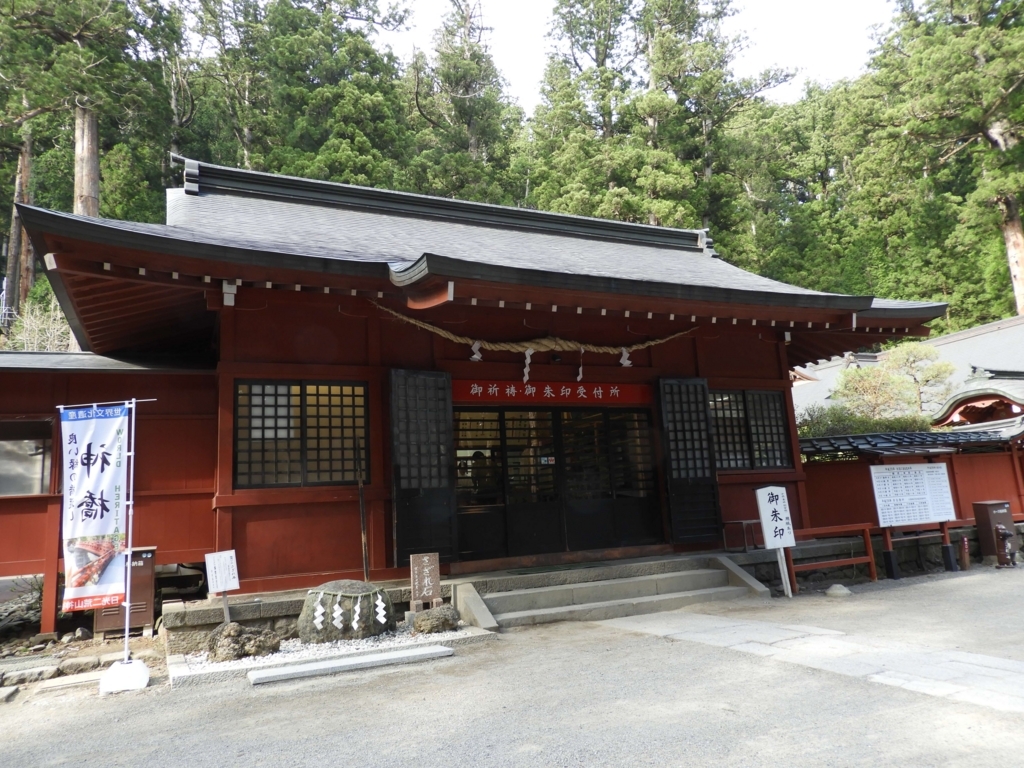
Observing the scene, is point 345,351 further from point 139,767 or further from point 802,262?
point 802,262

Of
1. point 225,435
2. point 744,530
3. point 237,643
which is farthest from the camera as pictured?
point 744,530

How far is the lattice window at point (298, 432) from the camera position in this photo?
7441mm

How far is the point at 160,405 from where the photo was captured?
7961 mm

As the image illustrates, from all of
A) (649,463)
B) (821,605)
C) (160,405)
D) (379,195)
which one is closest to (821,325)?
(649,463)

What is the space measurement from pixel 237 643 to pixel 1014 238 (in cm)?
2796

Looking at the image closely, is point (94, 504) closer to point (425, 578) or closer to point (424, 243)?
point (425, 578)

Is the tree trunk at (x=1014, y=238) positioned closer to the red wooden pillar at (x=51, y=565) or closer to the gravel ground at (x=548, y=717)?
the gravel ground at (x=548, y=717)

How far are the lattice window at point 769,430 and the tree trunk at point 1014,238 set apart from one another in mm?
19113

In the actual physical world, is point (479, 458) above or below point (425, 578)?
above

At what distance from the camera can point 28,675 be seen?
587cm

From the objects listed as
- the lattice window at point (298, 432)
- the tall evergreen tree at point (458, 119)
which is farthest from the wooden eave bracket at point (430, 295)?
the tall evergreen tree at point (458, 119)

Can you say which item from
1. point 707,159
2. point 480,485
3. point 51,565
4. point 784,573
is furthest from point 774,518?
point 707,159

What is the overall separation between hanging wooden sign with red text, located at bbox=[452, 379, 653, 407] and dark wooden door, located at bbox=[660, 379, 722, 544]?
16.2 inches

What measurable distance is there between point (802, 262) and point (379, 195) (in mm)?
21567
